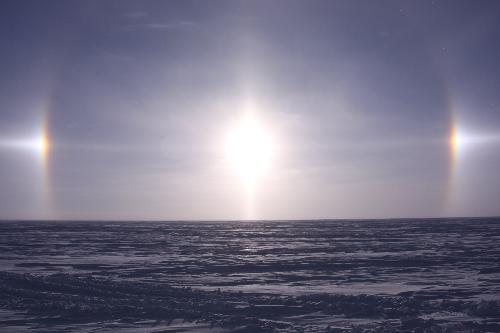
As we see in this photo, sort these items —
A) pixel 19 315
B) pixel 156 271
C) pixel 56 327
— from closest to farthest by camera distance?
pixel 56 327, pixel 19 315, pixel 156 271

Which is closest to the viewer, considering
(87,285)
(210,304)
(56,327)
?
(56,327)

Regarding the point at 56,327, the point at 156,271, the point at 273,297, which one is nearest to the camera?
the point at 56,327

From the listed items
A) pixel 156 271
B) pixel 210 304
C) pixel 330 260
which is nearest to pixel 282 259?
pixel 330 260

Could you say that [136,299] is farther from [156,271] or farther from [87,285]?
[156,271]

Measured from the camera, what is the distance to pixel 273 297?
1978 cm

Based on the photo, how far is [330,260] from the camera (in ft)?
116

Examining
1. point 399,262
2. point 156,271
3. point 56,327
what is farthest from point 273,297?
point 399,262

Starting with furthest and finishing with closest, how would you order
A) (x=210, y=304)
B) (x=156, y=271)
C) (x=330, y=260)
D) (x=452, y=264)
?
(x=330, y=260) < (x=452, y=264) < (x=156, y=271) < (x=210, y=304)

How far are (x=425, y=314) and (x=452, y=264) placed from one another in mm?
16605

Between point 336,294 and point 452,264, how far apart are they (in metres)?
14.5

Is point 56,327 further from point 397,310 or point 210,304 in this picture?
point 397,310

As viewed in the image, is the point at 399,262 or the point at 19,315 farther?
the point at 399,262

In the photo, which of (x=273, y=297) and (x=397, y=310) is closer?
(x=397, y=310)

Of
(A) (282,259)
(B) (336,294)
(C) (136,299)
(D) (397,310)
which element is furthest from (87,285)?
(A) (282,259)
